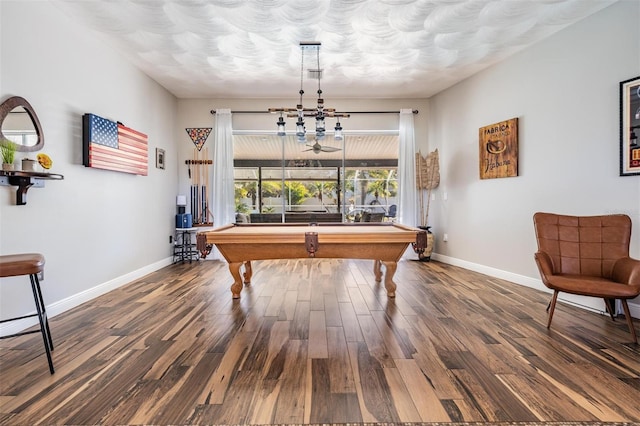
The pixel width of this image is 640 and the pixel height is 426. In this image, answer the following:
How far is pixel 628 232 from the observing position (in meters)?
2.70

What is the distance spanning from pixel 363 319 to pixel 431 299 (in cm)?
100

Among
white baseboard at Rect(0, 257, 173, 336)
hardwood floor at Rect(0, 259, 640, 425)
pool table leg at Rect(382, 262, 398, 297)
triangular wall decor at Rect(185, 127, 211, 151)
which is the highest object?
triangular wall decor at Rect(185, 127, 211, 151)

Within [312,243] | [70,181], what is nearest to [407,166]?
[312,243]

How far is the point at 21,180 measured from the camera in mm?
2527

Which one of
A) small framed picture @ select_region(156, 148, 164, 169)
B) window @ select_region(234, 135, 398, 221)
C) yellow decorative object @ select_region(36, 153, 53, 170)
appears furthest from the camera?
window @ select_region(234, 135, 398, 221)

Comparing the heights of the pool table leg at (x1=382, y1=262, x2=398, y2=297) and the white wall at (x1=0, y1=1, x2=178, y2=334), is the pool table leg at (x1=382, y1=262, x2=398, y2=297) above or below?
below

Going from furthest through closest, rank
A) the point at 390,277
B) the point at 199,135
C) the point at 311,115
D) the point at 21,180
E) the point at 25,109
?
the point at 199,135
the point at 311,115
the point at 390,277
the point at 25,109
the point at 21,180

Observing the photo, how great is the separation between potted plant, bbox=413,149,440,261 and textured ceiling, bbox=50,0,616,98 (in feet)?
4.38

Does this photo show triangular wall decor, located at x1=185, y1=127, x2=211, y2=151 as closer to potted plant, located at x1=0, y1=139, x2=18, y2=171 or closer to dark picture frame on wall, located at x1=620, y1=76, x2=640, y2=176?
potted plant, located at x1=0, y1=139, x2=18, y2=171

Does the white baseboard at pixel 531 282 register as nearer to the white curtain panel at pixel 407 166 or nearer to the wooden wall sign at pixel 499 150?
the white curtain panel at pixel 407 166

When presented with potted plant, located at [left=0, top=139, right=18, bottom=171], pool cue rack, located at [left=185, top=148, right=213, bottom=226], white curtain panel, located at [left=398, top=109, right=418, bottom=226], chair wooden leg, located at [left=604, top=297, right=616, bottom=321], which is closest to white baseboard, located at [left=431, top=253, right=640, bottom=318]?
chair wooden leg, located at [left=604, top=297, right=616, bottom=321]

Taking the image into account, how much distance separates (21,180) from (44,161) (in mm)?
301

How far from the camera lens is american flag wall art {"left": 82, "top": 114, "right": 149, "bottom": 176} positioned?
3.36 meters

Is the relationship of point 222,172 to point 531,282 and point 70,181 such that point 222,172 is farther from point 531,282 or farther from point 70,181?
point 531,282
